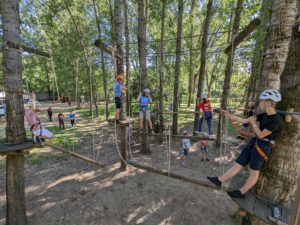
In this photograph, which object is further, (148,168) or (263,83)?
(148,168)

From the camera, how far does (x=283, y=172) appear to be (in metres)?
1.87

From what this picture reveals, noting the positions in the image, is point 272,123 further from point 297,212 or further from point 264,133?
point 297,212

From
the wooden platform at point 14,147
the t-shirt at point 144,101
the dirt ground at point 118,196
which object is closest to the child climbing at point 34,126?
the wooden platform at point 14,147

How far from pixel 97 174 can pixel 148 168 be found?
123 inches

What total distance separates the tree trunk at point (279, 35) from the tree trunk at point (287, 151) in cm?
15

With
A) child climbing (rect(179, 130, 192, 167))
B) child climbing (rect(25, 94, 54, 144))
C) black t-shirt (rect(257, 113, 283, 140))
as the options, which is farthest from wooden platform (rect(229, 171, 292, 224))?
child climbing (rect(179, 130, 192, 167))

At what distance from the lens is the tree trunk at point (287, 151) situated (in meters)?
1.80

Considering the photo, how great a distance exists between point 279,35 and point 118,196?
4653 mm

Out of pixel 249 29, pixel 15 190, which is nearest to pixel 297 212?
pixel 249 29

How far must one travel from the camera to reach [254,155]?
189cm

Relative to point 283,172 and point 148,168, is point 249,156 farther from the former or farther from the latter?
point 148,168

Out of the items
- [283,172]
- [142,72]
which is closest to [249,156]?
[283,172]

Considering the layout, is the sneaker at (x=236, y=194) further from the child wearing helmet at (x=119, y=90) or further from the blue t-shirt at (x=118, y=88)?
the blue t-shirt at (x=118, y=88)

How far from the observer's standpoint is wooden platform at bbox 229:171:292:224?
5.38 ft
